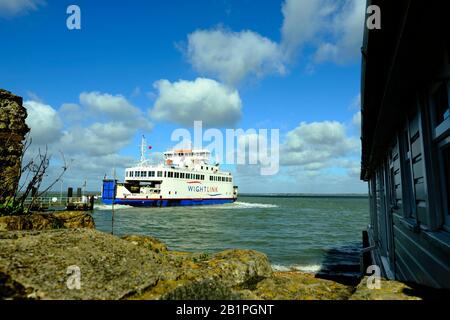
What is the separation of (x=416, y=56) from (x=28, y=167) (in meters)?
8.41

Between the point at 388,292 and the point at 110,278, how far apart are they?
8.37ft

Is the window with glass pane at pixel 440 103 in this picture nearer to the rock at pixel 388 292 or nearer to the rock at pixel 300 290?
the rock at pixel 388 292

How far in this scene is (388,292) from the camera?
8.38 feet

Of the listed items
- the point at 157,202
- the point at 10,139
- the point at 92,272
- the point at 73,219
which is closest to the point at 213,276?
the point at 92,272

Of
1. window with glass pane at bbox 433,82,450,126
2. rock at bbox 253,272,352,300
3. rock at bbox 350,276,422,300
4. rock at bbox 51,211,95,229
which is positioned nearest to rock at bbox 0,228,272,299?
rock at bbox 253,272,352,300

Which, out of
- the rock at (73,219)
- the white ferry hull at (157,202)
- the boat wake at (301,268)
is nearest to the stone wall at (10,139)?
the rock at (73,219)

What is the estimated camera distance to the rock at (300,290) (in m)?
3.09

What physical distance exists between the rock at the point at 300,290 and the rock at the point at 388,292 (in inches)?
15.9

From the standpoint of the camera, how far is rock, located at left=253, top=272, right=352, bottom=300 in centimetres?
309

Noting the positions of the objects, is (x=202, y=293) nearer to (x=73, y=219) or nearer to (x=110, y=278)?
(x=110, y=278)

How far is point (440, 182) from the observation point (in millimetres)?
3145

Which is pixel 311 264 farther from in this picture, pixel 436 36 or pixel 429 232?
pixel 436 36

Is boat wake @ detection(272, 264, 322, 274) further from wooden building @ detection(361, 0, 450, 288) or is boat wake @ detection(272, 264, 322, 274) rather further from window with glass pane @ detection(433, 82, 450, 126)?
window with glass pane @ detection(433, 82, 450, 126)
